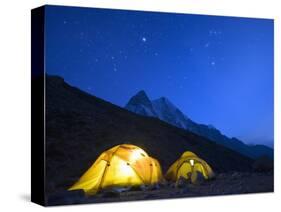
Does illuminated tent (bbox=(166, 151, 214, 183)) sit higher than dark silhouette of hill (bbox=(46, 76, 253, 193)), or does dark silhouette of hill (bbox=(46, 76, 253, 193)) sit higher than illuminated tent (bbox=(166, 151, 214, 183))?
dark silhouette of hill (bbox=(46, 76, 253, 193))

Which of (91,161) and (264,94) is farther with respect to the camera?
(264,94)

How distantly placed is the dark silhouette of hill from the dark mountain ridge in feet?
0.30

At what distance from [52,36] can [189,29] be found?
7.73ft

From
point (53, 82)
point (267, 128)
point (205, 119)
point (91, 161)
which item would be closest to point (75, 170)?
point (91, 161)

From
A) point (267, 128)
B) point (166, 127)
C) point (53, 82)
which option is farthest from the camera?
point (267, 128)

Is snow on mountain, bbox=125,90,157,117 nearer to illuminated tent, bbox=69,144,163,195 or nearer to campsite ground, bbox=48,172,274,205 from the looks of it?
illuminated tent, bbox=69,144,163,195

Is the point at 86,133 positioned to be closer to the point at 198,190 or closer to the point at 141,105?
the point at 141,105

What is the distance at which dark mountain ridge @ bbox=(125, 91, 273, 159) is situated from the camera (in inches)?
535

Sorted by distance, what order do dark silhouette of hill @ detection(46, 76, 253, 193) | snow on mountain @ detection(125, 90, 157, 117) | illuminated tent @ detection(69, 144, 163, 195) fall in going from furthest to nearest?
snow on mountain @ detection(125, 90, 157, 117)
illuminated tent @ detection(69, 144, 163, 195)
dark silhouette of hill @ detection(46, 76, 253, 193)

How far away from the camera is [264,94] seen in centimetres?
1473

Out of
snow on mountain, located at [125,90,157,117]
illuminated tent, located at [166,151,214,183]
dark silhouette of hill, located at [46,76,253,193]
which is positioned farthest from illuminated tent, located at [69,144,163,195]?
snow on mountain, located at [125,90,157,117]

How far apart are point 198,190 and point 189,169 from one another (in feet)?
1.23

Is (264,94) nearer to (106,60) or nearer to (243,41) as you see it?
(243,41)

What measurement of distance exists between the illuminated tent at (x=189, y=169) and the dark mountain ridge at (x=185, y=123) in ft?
1.33
